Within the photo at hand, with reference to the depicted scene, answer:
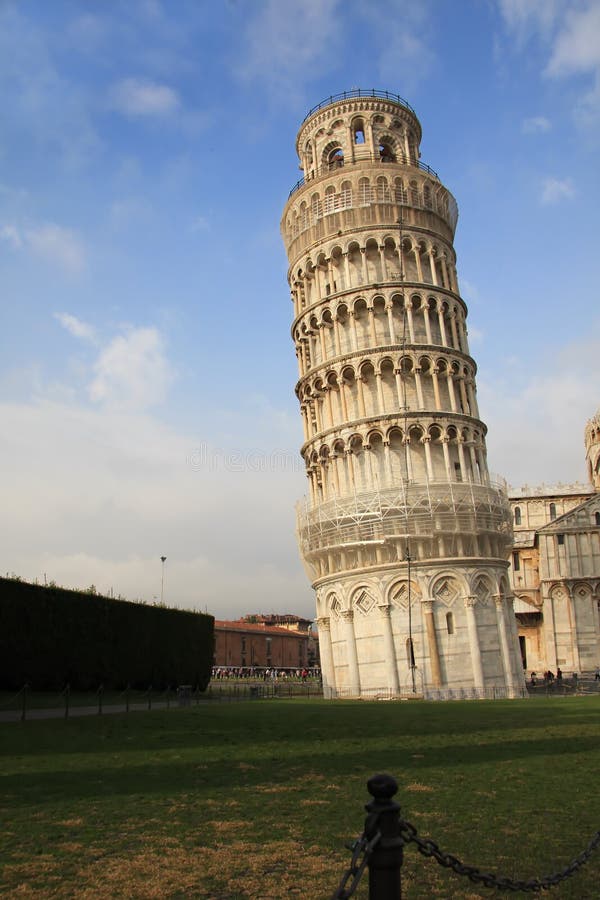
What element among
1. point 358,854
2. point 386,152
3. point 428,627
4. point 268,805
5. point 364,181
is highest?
point 386,152

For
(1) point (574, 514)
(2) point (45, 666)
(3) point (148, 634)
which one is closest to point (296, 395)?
(3) point (148, 634)

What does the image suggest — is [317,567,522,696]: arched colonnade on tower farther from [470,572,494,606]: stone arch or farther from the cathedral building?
the cathedral building

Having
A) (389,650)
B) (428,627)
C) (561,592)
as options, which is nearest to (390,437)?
(428,627)

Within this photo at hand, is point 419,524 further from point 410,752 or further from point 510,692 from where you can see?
point 410,752

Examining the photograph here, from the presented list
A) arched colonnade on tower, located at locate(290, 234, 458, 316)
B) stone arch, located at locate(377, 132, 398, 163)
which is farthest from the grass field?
stone arch, located at locate(377, 132, 398, 163)

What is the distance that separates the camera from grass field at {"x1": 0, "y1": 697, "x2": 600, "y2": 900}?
8.19m

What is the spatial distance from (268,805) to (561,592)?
68284 millimetres

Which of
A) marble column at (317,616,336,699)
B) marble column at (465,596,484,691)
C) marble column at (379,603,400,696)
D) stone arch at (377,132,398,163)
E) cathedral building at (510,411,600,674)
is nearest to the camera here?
marble column at (379,603,400,696)

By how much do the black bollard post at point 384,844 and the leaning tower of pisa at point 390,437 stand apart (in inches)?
1573

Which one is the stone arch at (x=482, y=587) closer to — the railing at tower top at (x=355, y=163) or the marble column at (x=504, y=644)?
the marble column at (x=504, y=644)

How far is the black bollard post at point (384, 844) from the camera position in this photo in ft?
17.3

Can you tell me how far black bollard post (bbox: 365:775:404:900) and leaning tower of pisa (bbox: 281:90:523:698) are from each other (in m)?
39.9

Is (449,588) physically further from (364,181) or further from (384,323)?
(364,181)

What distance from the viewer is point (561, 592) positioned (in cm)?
7400
